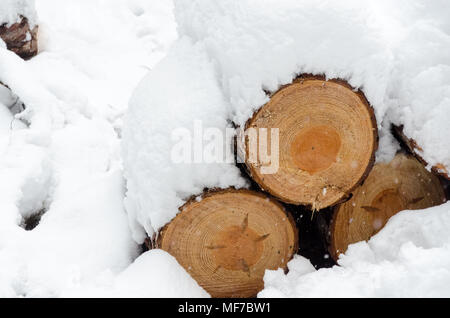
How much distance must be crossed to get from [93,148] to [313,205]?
166cm

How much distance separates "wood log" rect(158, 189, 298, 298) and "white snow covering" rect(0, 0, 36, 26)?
2491 millimetres

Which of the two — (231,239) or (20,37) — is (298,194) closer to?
(231,239)

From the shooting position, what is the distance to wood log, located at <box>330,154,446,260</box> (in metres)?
1.67

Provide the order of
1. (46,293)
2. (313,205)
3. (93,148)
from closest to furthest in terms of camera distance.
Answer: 1. (46,293)
2. (313,205)
3. (93,148)

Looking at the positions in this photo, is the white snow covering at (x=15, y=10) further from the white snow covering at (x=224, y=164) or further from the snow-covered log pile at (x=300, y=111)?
the snow-covered log pile at (x=300, y=111)

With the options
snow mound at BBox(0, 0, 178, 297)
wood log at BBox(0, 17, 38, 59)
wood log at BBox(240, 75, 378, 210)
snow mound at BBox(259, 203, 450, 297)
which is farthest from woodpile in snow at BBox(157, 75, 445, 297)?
wood log at BBox(0, 17, 38, 59)

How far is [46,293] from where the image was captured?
4.55ft

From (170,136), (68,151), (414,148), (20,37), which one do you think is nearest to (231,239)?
(170,136)

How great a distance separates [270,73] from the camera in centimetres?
142

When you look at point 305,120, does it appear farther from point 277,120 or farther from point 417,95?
point 417,95

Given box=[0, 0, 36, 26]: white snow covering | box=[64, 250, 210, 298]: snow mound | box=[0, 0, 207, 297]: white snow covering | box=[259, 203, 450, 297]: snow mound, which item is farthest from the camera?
box=[0, 0, 36, 26]: white snow covering

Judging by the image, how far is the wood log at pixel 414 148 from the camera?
1.54m

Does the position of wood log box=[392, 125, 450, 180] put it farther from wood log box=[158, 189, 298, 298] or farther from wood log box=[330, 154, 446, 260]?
wood log box=[158, 189, 298, 298]
